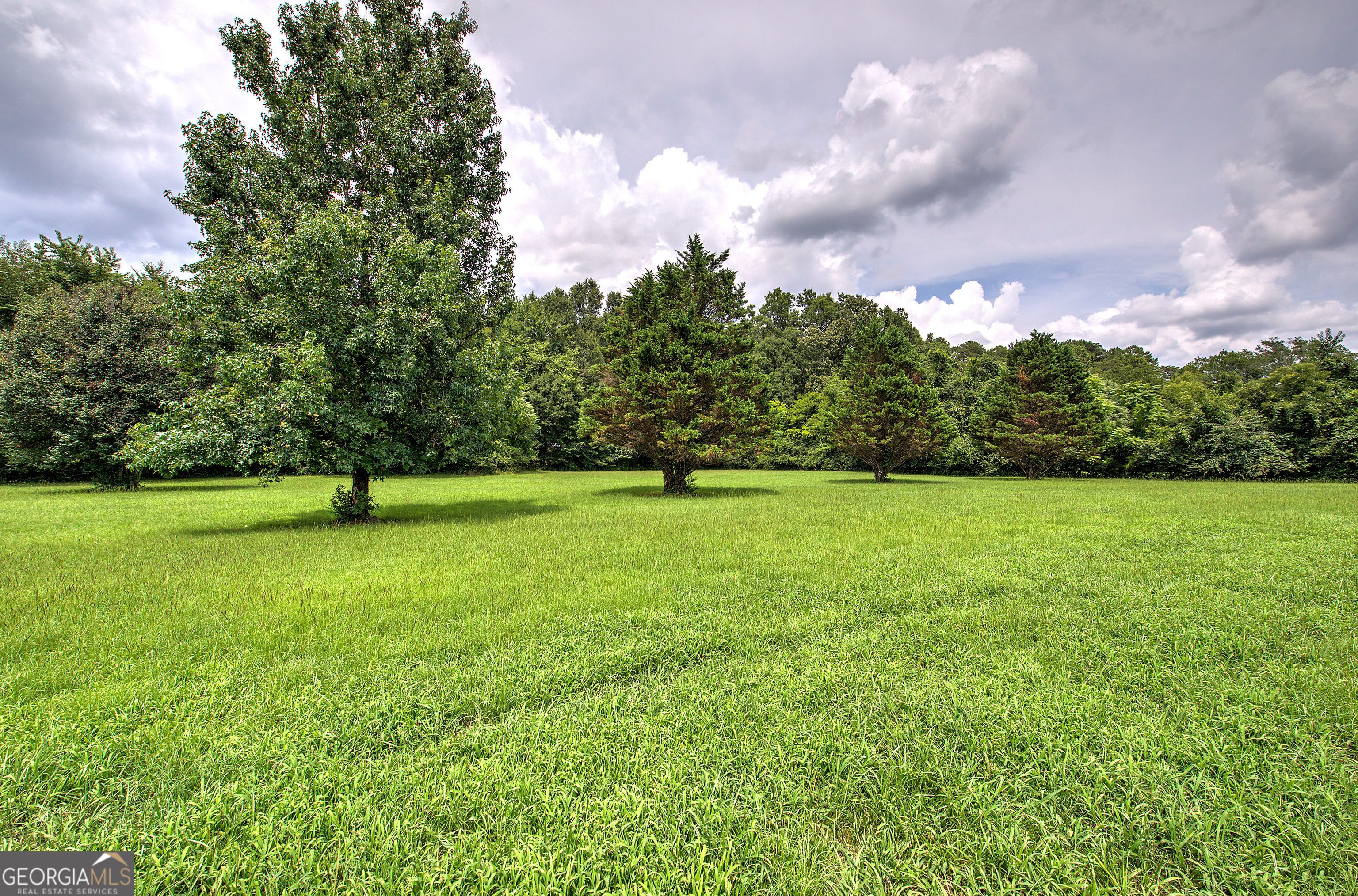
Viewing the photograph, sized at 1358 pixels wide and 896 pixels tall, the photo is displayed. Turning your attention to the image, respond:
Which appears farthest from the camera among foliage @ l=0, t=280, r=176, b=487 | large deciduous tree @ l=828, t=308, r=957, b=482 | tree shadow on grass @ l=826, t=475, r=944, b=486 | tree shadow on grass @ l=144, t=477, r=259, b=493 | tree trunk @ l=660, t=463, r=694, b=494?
tree shadow on grass @ l=826, t=475, r=944, b=486

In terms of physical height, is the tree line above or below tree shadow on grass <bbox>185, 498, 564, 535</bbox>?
above

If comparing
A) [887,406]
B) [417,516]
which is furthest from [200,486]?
[887,406]

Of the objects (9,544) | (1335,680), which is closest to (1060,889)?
(1335,680)

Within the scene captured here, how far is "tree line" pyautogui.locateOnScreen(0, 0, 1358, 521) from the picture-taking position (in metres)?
10.4

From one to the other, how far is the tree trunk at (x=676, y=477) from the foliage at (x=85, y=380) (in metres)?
18.5

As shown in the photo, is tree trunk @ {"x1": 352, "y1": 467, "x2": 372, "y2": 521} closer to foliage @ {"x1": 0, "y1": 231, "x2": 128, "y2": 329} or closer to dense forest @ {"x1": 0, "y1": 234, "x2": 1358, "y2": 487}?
dense forest @ {"x1": 0, "y1": 234, "x2": 1358, "y2": 487}

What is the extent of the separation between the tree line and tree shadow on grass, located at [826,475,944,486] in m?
1.14

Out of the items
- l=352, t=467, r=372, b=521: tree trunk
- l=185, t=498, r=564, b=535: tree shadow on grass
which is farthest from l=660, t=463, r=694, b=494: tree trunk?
l=352, t=467, r=372, b=521: tree trunk

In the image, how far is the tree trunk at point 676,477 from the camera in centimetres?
1966

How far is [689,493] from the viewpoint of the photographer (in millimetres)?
19812

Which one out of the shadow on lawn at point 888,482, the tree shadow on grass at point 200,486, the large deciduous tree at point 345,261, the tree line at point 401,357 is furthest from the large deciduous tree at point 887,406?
the tree shadow on grass at point 200,486

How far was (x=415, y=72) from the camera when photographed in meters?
14.9

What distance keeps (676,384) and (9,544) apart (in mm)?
15123

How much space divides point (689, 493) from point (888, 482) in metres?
14.0
